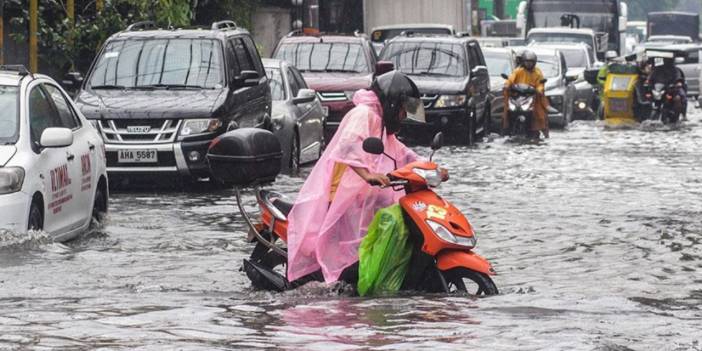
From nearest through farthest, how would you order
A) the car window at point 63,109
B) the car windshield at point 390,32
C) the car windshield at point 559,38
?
1. the car window at point 63,109
2. the car windshield at point 390,32
3. the car windshield at point 559,38

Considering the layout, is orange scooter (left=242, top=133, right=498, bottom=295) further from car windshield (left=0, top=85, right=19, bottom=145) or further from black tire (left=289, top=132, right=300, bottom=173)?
black tire (left=289, top=132, right=300, bottom=173)

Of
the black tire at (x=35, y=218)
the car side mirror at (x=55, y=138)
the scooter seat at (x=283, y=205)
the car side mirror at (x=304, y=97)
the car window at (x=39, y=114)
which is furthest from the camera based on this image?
the car side mirror at (x=304, y=97)

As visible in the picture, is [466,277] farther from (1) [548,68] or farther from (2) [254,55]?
(1) [548,68]

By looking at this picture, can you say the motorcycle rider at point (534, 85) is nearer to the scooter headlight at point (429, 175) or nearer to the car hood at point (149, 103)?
the car hood at point (149, 103)

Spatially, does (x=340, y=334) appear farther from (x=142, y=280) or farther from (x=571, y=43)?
(x=571, y=43)

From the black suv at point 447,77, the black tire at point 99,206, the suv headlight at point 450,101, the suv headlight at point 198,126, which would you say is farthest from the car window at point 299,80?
the black tire at point 99,206

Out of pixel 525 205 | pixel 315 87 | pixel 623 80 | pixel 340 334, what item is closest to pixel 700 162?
pixel 315 87

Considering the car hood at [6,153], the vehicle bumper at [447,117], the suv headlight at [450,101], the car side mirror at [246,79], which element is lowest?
the vehicle bumper at [447,117]

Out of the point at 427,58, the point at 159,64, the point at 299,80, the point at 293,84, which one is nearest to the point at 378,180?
the point at 159,64

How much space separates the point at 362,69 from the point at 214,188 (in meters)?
8.65

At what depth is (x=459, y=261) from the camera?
10.1 m

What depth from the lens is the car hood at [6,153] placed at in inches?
503

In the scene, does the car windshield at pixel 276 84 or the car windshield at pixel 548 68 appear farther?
the car windshield at pixel 548 68

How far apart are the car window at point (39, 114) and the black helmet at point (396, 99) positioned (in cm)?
366
